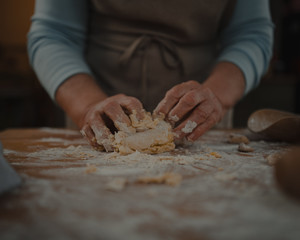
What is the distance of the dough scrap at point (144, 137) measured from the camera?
2.33ft

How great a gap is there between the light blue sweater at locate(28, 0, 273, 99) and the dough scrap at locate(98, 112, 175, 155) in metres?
0.34

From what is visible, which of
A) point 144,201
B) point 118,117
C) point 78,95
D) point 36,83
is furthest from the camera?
point 36,83

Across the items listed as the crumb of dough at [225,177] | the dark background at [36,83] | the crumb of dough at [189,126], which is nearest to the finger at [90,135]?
the crumb of dough at [189,126]

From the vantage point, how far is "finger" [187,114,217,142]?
2.61 ft

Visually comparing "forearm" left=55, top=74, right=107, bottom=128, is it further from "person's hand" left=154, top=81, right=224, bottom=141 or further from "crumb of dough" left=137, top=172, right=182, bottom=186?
"crumb of dough" left=137, top=172, right=182, bottom=186

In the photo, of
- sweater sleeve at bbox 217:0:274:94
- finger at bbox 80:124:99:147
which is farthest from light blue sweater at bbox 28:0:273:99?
finger at bbox 80:124:99:147

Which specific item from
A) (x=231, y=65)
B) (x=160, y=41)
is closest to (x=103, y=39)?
(x=160, y=41)

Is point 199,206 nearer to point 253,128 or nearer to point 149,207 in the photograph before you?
point 149,207

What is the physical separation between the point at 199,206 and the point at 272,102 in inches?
91.7

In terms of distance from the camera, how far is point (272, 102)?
2.48m

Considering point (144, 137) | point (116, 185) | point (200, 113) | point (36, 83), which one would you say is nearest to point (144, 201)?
point (116, 185)

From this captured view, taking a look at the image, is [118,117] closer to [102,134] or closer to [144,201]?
[102,134]

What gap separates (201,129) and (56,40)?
61 cm

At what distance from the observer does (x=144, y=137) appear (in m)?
0.72
